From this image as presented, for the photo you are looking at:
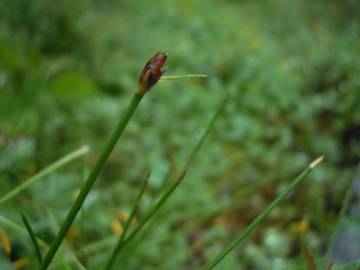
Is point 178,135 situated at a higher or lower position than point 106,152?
higher

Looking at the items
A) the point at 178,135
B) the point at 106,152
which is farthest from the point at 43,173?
the point at 178,135

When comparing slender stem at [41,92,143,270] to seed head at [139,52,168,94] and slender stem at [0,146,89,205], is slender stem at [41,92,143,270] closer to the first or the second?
seed head at [139,52,168,94]

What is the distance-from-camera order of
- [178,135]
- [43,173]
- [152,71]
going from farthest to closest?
[178,135]
[43,173]
[152,71]

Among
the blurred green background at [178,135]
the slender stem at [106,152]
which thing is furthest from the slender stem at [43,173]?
the slender stem at [106,152]

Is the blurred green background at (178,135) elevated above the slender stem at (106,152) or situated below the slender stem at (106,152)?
above

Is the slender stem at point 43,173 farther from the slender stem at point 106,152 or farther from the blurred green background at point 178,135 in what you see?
the slender stem at point 106,152

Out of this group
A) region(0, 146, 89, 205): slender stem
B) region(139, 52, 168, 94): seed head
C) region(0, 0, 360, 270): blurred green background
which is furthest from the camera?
region(0, 0, 360, 270): blurred green background

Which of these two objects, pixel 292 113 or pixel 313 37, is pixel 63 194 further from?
pixel 313 37

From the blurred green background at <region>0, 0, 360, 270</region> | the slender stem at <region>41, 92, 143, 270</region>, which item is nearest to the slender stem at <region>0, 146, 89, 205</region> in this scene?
the blurred green background at <region>0, 0, 360, 270</region>

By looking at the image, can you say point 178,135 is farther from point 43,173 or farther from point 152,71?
point 152,71
